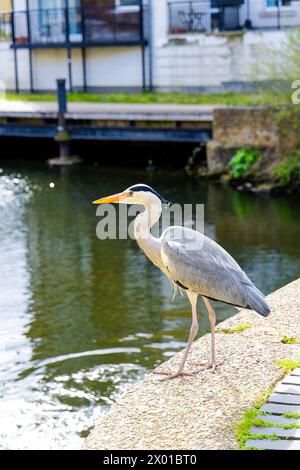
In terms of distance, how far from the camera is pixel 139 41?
29.7m

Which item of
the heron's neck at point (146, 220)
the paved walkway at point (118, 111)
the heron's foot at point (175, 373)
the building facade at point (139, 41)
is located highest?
the building facade at point (139, 41)

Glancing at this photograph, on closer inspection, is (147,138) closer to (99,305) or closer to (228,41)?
Result: (228,41)

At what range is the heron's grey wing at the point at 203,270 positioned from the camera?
717cm

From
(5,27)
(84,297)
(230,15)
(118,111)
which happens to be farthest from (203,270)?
(5,27)

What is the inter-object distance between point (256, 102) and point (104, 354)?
12835 millimetres

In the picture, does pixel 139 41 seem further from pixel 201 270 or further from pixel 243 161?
pixel 201 270

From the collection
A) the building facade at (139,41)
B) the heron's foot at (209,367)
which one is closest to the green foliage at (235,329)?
the heron's foot at (209,367)

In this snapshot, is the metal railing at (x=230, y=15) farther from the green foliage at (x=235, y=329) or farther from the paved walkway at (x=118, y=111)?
the green foliage at (x=235, y=329)

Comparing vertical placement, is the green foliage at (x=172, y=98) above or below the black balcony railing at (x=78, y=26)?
below

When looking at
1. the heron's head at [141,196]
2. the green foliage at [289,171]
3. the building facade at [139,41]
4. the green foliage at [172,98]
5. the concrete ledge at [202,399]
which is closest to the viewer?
the concrete ledge at [202,399]

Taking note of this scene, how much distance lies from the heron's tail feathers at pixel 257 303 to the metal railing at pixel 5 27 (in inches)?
1112

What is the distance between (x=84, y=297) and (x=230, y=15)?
Answer: 18056 mm

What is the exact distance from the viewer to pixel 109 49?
3091 centimetres

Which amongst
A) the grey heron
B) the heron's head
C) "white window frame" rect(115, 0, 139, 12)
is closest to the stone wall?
"white window frame" rect(115, 0, 139, 12)
